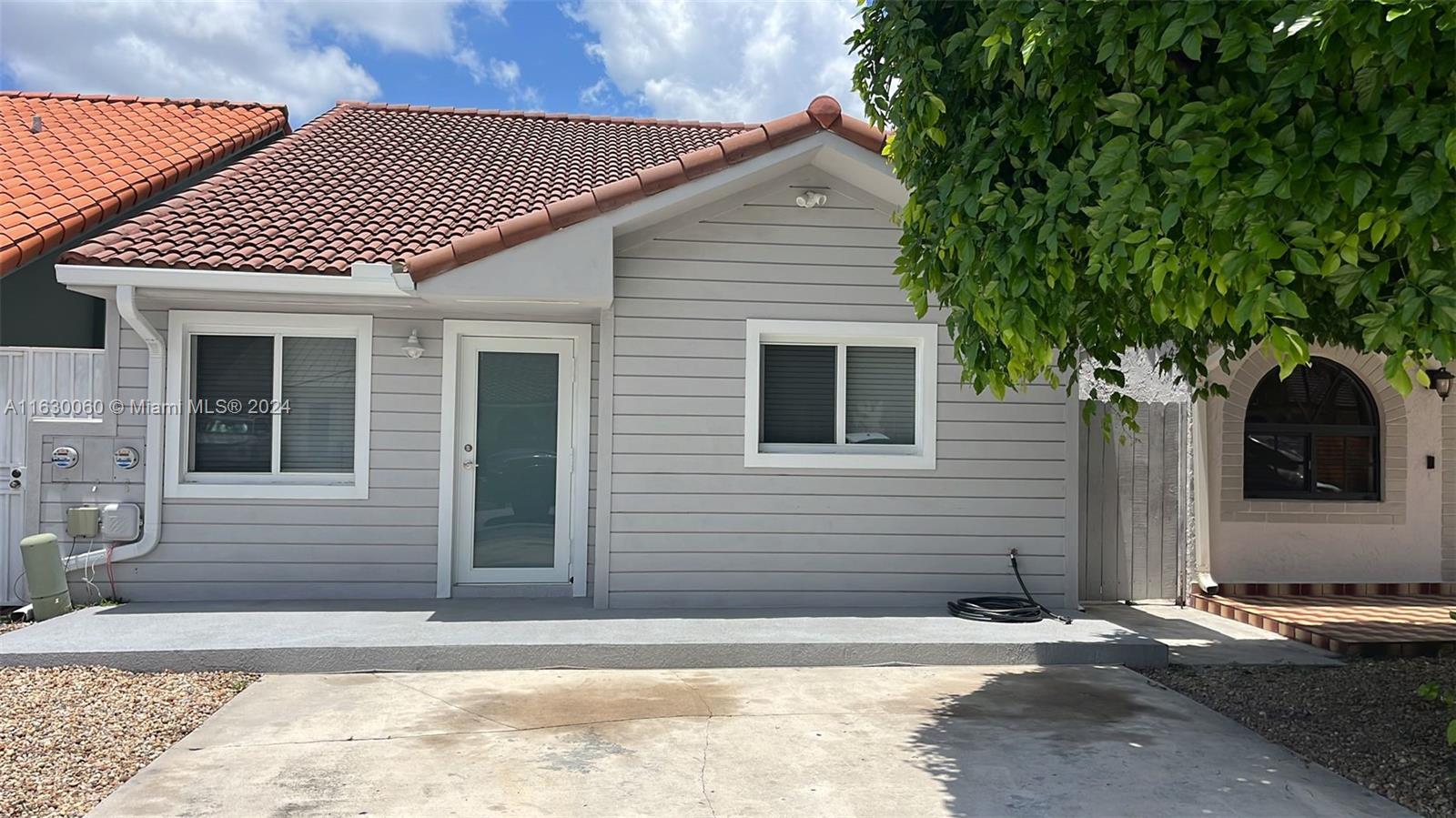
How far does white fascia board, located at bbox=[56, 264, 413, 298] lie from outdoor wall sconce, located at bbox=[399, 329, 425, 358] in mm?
712

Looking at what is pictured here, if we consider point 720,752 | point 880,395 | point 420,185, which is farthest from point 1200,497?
point 420,185

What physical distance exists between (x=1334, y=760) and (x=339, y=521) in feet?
23.6

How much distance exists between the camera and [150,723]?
522 cm

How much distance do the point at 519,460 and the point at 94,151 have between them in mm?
6042

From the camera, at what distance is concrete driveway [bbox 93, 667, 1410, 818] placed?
428 cm

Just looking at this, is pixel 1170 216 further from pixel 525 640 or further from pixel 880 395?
pixel 525 640

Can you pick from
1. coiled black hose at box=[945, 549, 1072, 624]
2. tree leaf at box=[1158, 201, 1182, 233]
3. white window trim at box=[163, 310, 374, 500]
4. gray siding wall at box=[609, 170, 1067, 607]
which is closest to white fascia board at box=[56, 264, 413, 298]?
white window trim at box=[163, 310, 374, 500]

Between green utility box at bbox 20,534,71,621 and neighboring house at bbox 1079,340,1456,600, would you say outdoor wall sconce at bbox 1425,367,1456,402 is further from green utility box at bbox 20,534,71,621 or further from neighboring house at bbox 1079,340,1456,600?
green utility box at bbox 20,534,71,621

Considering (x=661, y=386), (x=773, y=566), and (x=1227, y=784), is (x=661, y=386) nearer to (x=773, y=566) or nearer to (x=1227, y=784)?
(x=773, y=566)

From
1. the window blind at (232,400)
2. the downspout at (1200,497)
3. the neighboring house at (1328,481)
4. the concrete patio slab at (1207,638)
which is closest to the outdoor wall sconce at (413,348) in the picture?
the window blind at (232,400)

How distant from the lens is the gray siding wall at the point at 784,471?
782 cm

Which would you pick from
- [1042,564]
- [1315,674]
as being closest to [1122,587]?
[1042,564]

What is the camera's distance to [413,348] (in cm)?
814

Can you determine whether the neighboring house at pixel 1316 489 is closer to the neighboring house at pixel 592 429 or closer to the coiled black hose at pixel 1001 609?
the coiled black hose at pixel 1001 609
